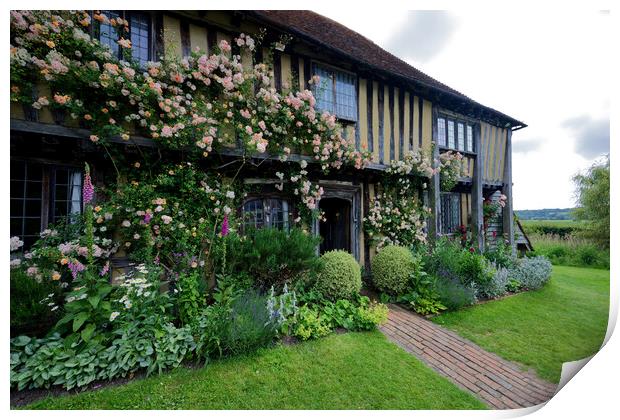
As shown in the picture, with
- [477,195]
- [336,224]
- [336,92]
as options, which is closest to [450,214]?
[477,195]

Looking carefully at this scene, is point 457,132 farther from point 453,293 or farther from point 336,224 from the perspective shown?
point 453,293

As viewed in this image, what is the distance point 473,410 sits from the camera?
2.44m

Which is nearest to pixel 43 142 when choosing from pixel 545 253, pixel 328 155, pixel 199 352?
pixel 199 352

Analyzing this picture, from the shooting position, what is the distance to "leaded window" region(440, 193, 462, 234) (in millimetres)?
7918

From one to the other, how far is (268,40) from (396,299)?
202 inches

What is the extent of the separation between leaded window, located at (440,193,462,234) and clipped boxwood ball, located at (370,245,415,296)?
3.80 m

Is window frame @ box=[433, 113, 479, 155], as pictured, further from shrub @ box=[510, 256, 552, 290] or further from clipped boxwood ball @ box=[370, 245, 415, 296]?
clipped boxwood ball @ box=[370, 245, 415, 296]

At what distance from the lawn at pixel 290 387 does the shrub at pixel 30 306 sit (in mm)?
739

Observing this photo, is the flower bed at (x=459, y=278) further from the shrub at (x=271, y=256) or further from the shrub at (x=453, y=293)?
the shrub at (x=271, y=256)

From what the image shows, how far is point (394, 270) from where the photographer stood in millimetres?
4715

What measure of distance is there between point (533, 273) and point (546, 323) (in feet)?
6.72

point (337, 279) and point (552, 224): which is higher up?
point (552, 224)
